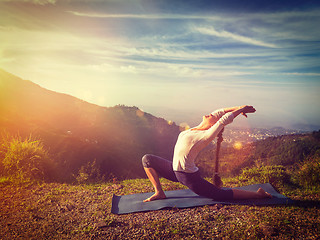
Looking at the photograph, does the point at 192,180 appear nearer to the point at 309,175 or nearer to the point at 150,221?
the point at 150,221

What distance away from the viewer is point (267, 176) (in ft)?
20.8

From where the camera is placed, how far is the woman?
4.25 metres

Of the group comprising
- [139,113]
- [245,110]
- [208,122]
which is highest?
[139,113]

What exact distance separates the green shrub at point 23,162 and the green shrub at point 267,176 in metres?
6.33

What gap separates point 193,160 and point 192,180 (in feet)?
1.37

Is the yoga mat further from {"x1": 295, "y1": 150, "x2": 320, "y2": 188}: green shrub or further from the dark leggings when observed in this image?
{"x1": 295, "y1": 150, "x2": 320, "y2": 188}: green shrub

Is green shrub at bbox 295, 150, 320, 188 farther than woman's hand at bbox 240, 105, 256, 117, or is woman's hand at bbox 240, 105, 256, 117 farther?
green shrub at bbox 295, 150, 320, 188

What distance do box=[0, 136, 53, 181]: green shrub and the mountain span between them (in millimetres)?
5214

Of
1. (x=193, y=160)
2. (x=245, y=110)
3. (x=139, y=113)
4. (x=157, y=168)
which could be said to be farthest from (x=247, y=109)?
(x=139, y=113)

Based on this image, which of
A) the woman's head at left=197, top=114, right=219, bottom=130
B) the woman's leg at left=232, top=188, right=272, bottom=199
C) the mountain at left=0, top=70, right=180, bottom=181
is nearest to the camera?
the woman's head at left=197, top=114, right=219, bottom=130

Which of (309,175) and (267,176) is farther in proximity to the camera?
(267,176)

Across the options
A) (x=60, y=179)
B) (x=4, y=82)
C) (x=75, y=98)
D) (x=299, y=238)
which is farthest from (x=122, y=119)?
(x=299, y=238)

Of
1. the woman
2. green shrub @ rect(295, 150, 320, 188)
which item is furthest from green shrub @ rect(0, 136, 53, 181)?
green shrub @ rect(295, 150, 320, 188)

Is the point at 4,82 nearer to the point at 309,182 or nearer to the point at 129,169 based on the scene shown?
the point at 129,169
